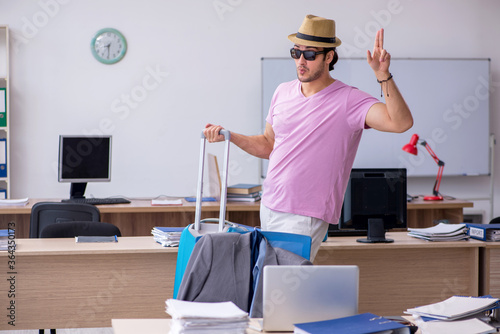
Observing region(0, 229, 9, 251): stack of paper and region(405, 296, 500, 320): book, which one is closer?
region(405, 296, 500, 320): book

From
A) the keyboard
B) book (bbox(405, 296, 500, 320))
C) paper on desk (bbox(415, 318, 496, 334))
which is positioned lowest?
paper on desk (bbox(415, 318, 496, 334))

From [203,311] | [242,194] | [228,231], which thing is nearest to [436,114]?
[242,194]

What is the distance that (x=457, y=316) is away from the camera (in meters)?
1.80

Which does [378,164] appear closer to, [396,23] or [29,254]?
[396,23]

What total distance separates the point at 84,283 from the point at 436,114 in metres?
4.16

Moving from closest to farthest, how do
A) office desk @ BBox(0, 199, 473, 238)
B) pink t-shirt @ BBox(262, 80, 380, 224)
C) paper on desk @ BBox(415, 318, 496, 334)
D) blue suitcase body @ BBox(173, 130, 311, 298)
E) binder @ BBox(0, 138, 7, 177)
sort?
paper on desk @ BBox(415, 318, 496, 334) < blue suitcase body @ BBox(173, 130, 311, 298) < pink t-shirt @ BBox(262, 80, 380, 224) < office desk @ BBox(0, 199, 473, 238) < binder @ BBox(0, 138, 7, 177)

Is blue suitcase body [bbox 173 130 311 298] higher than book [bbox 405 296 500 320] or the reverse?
higher

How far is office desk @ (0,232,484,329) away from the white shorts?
2.33ft

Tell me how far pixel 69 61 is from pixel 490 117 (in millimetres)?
4120

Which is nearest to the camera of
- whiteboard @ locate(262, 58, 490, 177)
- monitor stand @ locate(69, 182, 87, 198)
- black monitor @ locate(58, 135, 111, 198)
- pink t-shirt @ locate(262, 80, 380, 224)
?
pink t-shirt @ locate(262, 80, 380, 224)

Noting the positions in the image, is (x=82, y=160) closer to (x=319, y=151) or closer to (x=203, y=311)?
(x=319, y=151)

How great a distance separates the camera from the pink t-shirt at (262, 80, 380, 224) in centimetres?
253

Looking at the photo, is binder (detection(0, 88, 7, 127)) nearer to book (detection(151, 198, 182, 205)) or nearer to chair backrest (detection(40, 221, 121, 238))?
book (detection(151, 198, 182, 205))

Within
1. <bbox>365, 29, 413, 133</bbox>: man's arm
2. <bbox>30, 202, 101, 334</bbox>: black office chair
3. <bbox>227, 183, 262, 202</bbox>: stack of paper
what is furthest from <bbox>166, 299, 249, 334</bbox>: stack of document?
<bbox>227, 183, 262, 202</bbox>: stack of paper
